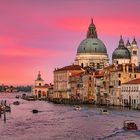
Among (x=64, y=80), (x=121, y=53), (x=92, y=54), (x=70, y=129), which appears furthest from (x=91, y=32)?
(x=70, y=129)

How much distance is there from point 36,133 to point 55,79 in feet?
278

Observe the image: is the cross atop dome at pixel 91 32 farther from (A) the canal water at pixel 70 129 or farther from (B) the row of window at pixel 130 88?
(A) the canal water at pixel 70 129

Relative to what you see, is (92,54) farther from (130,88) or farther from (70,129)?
(70,129)

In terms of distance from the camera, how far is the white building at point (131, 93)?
78.6m

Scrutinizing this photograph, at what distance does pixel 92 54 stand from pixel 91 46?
1.84 meters

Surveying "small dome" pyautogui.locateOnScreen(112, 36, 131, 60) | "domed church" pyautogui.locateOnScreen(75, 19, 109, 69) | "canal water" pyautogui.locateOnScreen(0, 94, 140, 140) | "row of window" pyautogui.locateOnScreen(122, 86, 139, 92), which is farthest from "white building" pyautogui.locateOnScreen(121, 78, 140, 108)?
"domed church" pyautogui.locateOnScreen(75, 19, 109, 69)

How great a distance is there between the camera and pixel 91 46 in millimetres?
132125

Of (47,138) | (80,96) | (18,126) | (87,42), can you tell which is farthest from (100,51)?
(47,138)

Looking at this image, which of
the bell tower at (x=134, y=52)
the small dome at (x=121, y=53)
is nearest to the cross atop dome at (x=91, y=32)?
the bell tower at (x=134, y=52)

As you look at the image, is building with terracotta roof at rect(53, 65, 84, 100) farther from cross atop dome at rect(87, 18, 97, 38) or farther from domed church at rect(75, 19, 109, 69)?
cross atop dome at rect(87, 18, 97, 38)

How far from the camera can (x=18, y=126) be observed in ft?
169

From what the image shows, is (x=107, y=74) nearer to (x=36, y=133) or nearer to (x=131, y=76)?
(x=131, y=76)

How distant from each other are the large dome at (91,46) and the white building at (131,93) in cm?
4557

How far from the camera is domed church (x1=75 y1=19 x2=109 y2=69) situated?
130 metres
